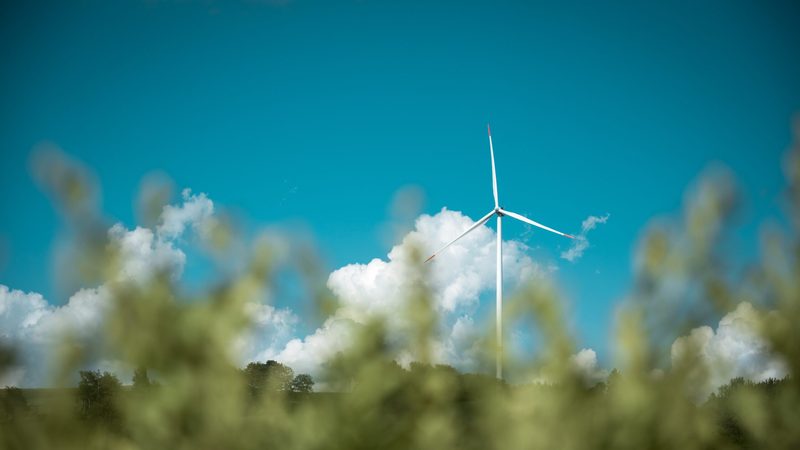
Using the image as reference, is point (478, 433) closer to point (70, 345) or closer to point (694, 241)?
point (694, 241)

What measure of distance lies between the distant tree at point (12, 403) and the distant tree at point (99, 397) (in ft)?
0.73

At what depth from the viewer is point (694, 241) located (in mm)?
2711

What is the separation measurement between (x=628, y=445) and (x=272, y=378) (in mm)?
1577

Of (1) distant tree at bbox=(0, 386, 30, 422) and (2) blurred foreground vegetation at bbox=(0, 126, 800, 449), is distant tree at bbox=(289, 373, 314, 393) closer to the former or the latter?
(2) blurred foreground vegetation at bbox=(0, 126, 800, 449)

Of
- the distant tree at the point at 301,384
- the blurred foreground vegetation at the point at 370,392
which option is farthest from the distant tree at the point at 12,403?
the distant tree at the point at 301,384

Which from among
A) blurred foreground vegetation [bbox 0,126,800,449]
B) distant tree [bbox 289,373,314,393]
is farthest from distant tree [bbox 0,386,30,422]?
distant tree [bbox 289,373,314,393]

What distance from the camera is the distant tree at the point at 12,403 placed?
2.42m

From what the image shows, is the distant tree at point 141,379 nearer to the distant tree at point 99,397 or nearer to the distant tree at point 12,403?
the distant tree at point 99,397

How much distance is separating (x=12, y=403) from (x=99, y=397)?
342 millimetres

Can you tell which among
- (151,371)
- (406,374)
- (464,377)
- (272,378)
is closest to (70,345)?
(151,371)

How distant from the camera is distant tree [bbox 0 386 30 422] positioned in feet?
7.93

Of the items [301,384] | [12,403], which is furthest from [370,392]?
[12,403]

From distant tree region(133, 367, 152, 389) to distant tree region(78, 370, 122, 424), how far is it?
17cm

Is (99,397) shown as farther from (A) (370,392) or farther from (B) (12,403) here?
(A) (370,392)
